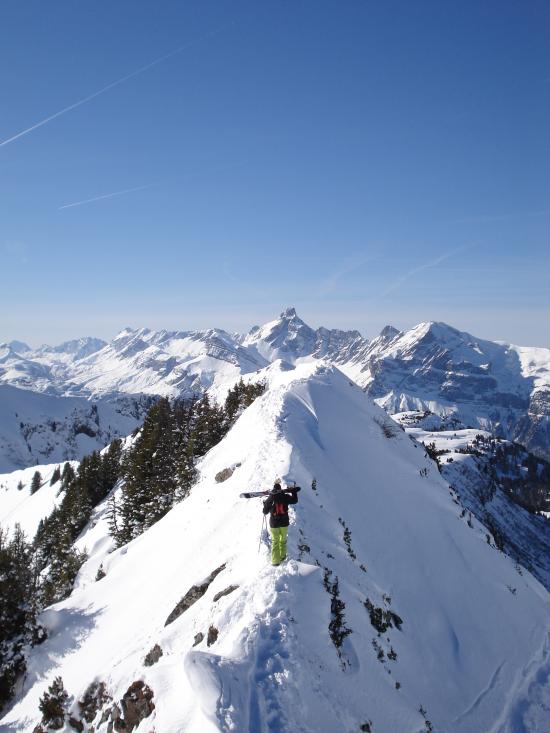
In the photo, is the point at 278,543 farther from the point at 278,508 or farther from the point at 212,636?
the point at 212,636

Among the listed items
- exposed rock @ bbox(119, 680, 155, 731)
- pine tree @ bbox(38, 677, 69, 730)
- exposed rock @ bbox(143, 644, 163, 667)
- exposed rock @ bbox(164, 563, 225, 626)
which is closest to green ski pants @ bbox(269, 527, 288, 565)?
exposed rock @ bbox(164, 563, 225, 626)

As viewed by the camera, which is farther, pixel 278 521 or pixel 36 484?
pixel 36 484

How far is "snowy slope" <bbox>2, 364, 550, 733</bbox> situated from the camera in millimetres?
10211

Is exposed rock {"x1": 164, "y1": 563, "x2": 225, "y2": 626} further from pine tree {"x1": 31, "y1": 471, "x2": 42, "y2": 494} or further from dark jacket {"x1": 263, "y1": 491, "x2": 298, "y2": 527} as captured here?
pine tree {"x1": 31, "y1": 471, "x2": 42, "y2": 494}

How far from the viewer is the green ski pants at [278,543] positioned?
552 inches

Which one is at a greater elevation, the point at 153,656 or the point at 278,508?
the point at 278,508

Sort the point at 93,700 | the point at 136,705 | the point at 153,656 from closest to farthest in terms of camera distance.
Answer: the point at 136,705 → the point at 153,656 → the point at 93,700

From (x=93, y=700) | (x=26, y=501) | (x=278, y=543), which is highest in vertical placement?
(x=278, y=543)

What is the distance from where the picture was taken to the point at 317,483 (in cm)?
2547

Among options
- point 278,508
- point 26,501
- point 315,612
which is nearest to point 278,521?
point 278,508

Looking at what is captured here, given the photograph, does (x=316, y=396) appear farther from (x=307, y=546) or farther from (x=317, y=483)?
(x=307, y=546)

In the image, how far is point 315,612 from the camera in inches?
500

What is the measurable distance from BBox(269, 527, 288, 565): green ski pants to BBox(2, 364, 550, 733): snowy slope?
1.23 feet

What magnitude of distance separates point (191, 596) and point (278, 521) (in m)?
6.42
